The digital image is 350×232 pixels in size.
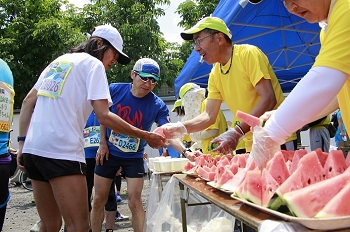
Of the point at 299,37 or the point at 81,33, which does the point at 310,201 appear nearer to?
the point at 299,37

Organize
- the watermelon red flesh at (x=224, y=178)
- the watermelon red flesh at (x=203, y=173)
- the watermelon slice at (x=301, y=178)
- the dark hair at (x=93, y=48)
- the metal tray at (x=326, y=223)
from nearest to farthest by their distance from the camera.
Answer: the metal tray at (x=326, y=223)
the watermelon slice at (x=301, y=178)
the watermelon red flesh at (x=224, y=178)
the watermelon red flesh at (x=203, y=173)
the dark hair at (x=93, y=48)

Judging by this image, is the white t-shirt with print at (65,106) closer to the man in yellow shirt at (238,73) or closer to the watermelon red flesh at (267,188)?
the man in yellow shirt at (238,73)

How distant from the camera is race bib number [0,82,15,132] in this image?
10.7 ft

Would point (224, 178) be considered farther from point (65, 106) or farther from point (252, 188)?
point (65, 106)

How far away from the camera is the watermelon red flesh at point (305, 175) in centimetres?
→ 146

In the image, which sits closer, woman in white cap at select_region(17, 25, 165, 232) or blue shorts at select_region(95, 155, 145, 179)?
woman in white cap at select_region(17, 25, 165, 232)

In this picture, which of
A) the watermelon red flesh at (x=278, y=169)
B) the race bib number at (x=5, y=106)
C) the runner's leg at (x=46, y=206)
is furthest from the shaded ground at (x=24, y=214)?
the watermelon red flesh at (x=278, y=169)

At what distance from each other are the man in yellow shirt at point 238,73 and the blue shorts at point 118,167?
98 cm

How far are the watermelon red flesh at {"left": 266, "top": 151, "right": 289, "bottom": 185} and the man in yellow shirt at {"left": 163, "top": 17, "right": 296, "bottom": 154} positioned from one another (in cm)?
→ 152

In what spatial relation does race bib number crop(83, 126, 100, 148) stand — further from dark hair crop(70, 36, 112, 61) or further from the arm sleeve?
the arm sleeve

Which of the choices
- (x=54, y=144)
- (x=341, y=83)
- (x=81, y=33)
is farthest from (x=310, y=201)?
(x=81, y=33)

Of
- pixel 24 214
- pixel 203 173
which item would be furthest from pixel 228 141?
pixel 24 214

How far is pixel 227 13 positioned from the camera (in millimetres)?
5082

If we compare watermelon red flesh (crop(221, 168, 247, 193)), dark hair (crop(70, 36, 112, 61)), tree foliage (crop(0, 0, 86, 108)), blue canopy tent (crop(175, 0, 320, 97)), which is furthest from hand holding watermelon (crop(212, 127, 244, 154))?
tree foliage (crop(0, 0, 86, 108))
